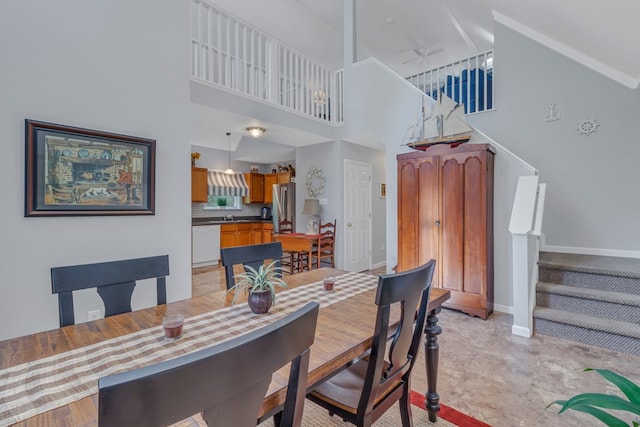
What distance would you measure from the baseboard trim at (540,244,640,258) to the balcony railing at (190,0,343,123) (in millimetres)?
3774

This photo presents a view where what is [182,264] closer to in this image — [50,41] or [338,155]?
[50,41]

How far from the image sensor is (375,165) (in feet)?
20.4

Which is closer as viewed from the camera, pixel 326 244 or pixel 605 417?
pixel 605 417

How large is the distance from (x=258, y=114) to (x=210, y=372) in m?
3.94

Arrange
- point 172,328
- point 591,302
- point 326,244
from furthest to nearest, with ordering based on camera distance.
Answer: point 326,244 → point 591,302 → point 172,328

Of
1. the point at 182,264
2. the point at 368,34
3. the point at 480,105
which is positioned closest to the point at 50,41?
the point at 182,264

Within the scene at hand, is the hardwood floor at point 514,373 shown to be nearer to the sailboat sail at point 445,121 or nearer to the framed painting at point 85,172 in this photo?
the sailboat sail at point 445,121

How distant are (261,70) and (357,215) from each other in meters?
2.99

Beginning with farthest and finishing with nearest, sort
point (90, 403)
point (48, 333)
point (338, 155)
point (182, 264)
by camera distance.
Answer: point (338, 155), point (182, 264), point (48, 333), point (90, 403)

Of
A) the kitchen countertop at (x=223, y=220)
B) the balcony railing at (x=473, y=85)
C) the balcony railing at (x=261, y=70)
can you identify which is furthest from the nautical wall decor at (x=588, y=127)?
the kitchen countertop at (x=223, y=220)

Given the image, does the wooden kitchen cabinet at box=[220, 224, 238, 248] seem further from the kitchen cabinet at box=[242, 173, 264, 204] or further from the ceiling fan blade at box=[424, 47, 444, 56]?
the ceiling fan blade at box=[424, 47, 444, 56]

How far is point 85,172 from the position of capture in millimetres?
2299

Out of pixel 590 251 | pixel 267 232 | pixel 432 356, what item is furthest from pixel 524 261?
pixel 267 232

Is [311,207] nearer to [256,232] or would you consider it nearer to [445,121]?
[256,232]
